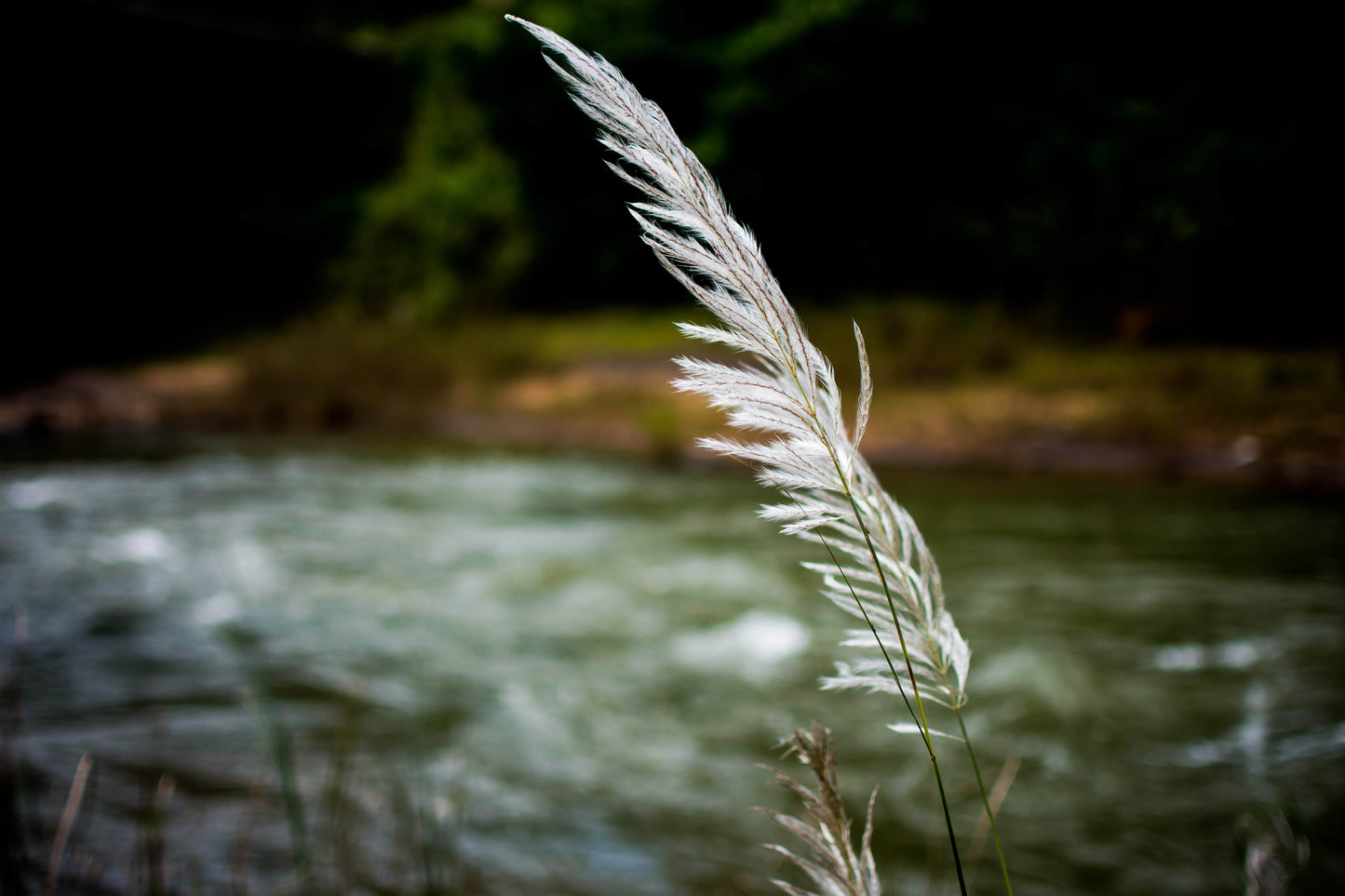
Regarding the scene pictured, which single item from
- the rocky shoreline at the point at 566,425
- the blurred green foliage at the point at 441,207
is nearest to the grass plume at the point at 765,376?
the rocky shoreline at the point at 566,425

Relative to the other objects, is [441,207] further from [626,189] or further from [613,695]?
[613,695]

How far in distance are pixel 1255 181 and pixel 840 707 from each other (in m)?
12.9

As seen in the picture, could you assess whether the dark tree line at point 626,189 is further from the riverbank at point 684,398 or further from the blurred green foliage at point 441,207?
the riverbank at point 684,398

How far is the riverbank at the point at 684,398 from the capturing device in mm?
10289

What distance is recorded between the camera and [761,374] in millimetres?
824

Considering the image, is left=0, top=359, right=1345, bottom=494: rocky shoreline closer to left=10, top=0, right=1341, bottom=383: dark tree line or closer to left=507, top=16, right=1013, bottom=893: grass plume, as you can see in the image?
left=10, top=0, right=1341, bottom=383: dark tree line

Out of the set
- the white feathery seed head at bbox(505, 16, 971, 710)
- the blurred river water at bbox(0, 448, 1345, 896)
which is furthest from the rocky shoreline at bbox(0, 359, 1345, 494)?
the white feathery seed head at bbox(505, 16, 971, 710)

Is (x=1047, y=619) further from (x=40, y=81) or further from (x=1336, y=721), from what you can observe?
(x=40, y=81)

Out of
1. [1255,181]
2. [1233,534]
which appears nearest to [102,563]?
[1233,534]

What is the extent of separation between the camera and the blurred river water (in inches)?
106

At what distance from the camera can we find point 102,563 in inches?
246

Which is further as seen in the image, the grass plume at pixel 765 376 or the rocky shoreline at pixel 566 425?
the rocky shoreline at pixel 566 425

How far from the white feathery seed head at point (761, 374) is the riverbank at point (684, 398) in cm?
959

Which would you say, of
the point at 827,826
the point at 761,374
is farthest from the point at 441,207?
the point at 827,826
